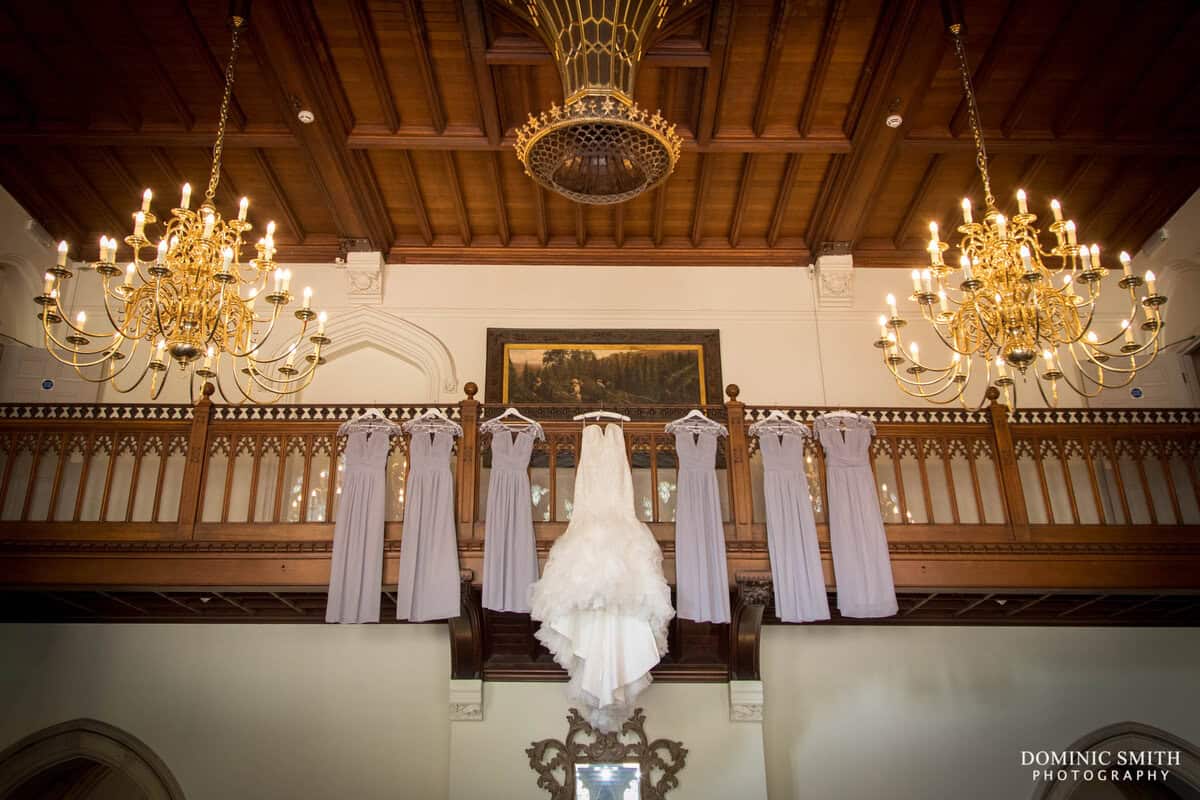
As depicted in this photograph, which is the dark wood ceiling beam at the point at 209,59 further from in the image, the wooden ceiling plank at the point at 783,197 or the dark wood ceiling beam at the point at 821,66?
the wooden ceiling plank at the point at 783,197

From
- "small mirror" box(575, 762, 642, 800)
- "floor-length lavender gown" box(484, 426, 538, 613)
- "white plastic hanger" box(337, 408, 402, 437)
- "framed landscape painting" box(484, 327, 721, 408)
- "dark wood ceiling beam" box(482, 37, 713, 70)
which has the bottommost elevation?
"small mirror" box(575, 762, 642, 800)

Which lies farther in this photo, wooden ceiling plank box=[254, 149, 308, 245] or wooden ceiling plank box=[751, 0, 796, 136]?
wooden ceiling plank box=[254, 149, 308, 245]

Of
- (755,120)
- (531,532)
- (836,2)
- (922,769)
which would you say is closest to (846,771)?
(922,769)

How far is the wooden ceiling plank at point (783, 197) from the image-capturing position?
916 centimetres

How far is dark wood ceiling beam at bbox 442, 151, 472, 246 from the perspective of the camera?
359 inches

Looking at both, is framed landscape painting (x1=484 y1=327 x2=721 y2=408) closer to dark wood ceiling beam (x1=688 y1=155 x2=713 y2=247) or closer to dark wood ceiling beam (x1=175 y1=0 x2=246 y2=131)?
dark wood ceiling beam (x1=688 y1=155 x2=713 y2=247)

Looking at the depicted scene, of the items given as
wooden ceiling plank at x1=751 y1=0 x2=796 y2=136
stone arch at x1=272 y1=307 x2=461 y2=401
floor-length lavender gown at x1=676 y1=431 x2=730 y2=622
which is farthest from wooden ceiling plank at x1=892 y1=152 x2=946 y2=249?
stone arch at x1=272 y1=307 x2=461 y2=401

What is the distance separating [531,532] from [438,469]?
892mm

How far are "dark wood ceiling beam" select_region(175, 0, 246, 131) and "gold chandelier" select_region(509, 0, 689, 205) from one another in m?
2.87

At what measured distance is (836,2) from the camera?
279 inches

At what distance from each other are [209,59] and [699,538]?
227 inches

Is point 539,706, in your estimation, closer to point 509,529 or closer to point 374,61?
point 509,529

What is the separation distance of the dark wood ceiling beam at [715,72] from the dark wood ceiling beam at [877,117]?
4.11 ft

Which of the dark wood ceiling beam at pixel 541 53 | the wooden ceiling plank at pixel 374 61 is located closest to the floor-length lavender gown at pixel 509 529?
the dark wood ceiling beam at pixel 541 53
